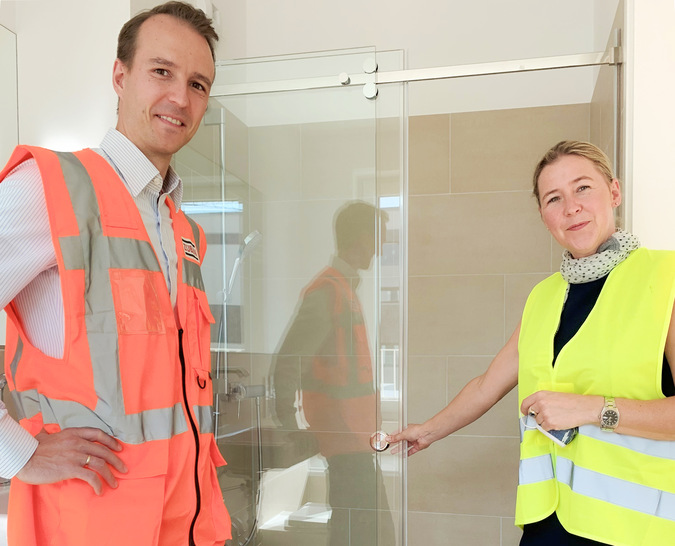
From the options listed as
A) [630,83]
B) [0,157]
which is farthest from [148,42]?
[630,83]

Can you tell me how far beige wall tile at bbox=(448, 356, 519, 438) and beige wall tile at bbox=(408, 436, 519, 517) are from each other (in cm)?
3

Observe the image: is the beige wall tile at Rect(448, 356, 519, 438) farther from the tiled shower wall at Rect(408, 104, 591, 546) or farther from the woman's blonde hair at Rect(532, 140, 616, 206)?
the woman's blonde hair at Rect(532, 140, 616, 206)

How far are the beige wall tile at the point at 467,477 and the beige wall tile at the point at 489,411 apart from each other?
3cm

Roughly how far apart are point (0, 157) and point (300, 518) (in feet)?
4.24

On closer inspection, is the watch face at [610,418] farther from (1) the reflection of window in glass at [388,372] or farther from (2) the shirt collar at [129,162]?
(2) the shirt collar at [129,162]

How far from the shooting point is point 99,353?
1.07 m

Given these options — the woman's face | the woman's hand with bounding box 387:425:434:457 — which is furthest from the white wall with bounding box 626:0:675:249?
the woman's hand with bounding box 387:425:434:457

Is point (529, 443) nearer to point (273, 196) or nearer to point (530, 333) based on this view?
point (530, 333)

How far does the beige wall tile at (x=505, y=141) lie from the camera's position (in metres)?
2.67

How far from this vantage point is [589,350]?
1343 millimetres

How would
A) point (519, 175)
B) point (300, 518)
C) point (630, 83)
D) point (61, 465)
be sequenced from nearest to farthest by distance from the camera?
1. point (61, 465)
2. point (630, 83)
3. point (300, 518)
4. point (519, 175)

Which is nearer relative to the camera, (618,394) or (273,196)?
(618,394)

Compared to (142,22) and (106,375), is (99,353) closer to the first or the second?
(106,375)

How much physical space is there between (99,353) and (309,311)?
853 millimetres
